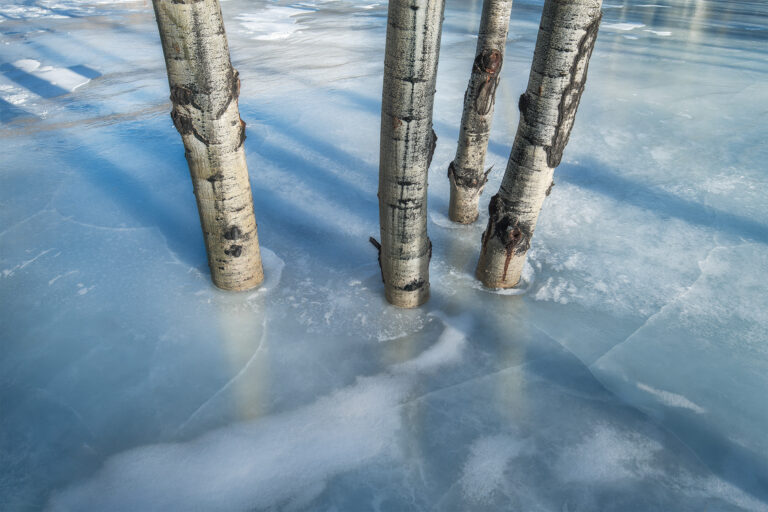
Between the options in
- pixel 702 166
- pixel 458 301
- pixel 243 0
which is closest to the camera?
pixel 458 301

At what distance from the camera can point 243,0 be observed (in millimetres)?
18594

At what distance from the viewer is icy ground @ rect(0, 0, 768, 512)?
2.95 m

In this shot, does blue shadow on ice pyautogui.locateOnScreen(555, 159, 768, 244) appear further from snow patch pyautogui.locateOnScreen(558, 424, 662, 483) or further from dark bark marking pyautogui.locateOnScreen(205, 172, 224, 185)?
dark bark marking pyautogui.locateOnScreen(205, 172, 224, 185)

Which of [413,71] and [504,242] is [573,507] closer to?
[504,242]

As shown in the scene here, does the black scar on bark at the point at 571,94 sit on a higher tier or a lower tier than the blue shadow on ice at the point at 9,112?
higher

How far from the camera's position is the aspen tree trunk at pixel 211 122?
3.00m

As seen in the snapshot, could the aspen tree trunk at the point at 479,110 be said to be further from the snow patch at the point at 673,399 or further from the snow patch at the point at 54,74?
the snow patch at the point at 54,74

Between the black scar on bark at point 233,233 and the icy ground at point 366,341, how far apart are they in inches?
25.9

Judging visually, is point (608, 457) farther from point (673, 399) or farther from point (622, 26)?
point (622, 26)

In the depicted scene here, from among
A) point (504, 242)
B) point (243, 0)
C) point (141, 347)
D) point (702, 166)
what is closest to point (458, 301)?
point (504, 242)

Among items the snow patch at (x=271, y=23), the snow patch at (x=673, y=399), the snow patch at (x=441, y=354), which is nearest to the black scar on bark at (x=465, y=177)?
the snow patch at (x=441, y=354)

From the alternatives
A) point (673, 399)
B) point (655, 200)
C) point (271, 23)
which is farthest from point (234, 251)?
point (271, 23)

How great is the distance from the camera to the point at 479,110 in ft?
14.2

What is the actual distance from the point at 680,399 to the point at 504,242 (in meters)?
1.64
